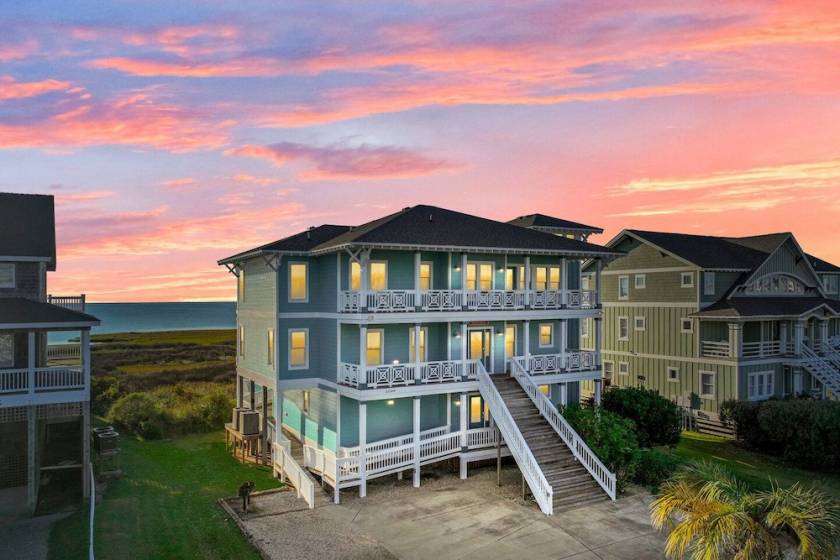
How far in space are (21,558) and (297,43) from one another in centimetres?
2021

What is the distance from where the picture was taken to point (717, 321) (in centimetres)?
3556

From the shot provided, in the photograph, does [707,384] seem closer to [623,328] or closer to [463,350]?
[623,328]

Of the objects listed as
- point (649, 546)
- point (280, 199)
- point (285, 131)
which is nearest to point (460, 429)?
point (649, 546)

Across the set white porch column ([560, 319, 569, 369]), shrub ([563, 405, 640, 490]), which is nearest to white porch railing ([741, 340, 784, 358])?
white porch column ([560, 319, 569, 369])

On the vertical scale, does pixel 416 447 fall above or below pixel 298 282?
below

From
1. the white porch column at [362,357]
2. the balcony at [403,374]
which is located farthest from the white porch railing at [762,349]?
the white porch column at [362,357]

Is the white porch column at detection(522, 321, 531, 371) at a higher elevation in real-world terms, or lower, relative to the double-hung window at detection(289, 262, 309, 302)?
lower

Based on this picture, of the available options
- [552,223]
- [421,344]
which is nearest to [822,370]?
[552,223]

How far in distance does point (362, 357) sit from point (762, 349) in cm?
2622

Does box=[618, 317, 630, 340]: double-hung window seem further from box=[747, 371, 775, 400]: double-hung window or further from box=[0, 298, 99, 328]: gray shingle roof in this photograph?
box=[0, 298, 99, 328]: gray shingle roof

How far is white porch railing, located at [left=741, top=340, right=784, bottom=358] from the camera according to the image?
114ft

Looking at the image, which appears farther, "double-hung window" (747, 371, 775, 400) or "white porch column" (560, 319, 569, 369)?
"double-hung window" (747, 371, 775, 400)

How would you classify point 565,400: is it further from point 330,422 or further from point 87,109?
point 87,109

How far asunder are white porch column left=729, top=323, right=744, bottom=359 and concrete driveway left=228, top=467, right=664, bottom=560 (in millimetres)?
16721
